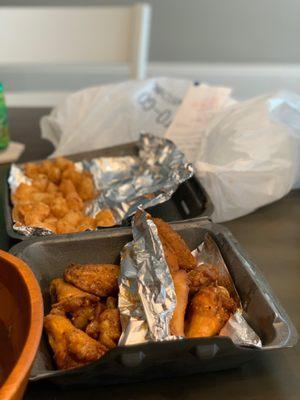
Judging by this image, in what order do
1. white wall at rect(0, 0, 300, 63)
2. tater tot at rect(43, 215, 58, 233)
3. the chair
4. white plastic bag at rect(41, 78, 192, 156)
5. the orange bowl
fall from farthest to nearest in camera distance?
white wall at rect(0, 0, 300, 63)
the chair
white plastic bag at rect(41, 78, 192, 156)
tater tot at rect(43, 215, 58, 233)
the orange bowl

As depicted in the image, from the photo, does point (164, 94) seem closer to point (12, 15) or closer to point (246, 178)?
point (246, 178)

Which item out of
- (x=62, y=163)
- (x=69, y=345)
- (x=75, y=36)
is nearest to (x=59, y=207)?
(x=62, y=163)

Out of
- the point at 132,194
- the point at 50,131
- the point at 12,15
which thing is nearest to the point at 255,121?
the point at 132,194

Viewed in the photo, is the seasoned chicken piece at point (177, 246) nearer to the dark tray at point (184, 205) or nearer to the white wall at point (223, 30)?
the dark tray at point (184, 205)

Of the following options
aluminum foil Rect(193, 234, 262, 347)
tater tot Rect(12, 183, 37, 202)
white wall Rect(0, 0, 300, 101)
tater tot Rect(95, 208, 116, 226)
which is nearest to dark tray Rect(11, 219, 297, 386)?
aluminum foil Rect(193, 234, 262, 347)

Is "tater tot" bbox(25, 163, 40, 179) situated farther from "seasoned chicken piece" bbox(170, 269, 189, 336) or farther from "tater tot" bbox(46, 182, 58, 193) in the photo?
"seasoned chicken piece" bbox(170, 269, 189, 336)

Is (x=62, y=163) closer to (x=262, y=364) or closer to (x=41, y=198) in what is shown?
(x=41, y=198)
